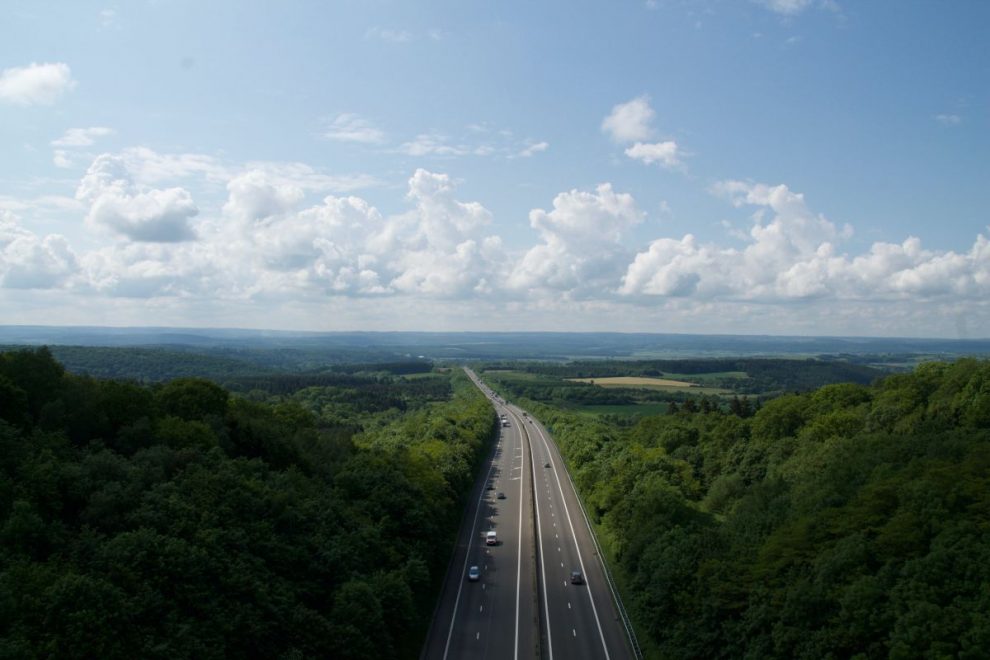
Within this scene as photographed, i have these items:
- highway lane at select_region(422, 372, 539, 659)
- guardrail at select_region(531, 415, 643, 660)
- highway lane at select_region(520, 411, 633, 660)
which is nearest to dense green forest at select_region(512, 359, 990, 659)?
guardrail at select_region(531, 415, 643, 660)

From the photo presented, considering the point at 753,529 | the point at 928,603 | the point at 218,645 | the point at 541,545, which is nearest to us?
the point at 218,645

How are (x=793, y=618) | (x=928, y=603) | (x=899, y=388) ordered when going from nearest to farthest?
(x=928, y=603) < (x=793, y=618) < (x=899, y=388)

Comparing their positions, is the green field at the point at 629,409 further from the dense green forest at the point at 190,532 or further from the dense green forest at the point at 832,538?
the dense green forest at the point at 190,532

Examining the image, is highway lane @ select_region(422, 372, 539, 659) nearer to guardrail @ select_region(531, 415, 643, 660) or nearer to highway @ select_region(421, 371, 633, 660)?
highway @ select_region(421, 371, 633, 660)

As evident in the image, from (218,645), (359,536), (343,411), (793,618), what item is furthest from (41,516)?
(343,411)

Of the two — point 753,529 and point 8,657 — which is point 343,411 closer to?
point 753,529

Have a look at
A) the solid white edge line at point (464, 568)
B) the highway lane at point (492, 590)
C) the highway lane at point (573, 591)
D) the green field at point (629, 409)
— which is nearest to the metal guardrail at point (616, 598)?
the highway lane at point (573, 591)
